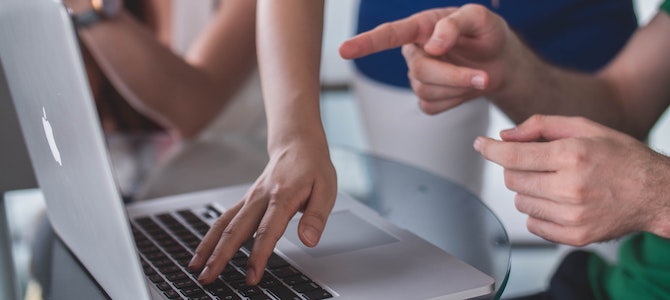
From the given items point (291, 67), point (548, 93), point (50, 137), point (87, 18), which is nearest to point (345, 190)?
point (291, 67)

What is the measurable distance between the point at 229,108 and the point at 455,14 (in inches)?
32.9

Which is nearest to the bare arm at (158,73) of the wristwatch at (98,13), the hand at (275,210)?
the wristwatch at (98,13)

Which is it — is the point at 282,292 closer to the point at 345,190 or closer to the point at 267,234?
the point at 267,234

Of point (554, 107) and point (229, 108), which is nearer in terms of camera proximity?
point (554, 107)

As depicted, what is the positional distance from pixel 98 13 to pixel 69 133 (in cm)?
100

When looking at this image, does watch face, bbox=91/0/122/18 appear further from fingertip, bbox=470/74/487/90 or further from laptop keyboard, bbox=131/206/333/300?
fingertip, bbox=470/74/487/90

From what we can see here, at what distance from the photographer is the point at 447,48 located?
3.24ft

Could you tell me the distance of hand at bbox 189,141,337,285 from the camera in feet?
2.64

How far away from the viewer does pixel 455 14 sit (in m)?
1.03

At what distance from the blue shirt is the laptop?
2.41ft

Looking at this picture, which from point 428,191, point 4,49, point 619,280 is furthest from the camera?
point 428,191

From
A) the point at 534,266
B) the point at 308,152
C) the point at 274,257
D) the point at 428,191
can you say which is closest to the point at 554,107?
the point at 428,191

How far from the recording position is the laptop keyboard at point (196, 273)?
0.77 metres

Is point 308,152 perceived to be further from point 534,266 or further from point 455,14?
point 534,266
